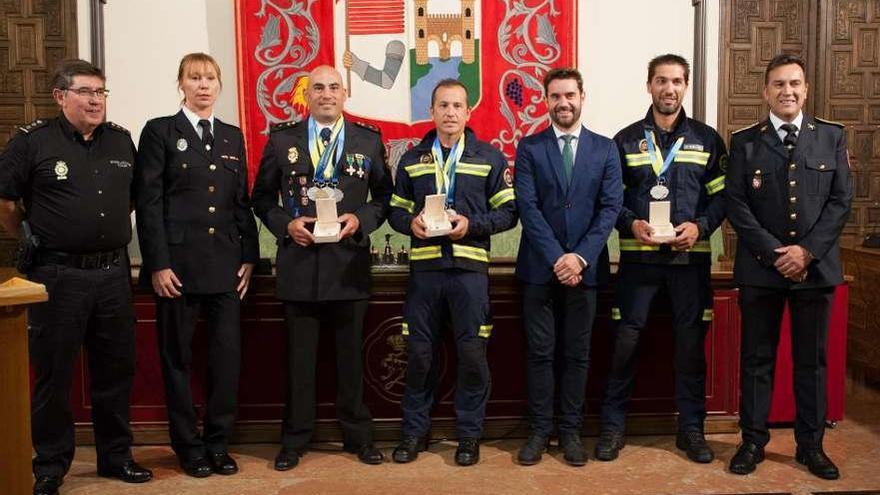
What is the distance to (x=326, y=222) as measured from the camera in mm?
3486

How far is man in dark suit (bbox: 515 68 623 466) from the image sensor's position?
3627mm

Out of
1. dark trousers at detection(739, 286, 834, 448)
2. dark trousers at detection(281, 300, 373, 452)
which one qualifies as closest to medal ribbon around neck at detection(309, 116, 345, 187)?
dark trousers at detection(281, 300, 373, 452)

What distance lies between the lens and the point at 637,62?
5.33m

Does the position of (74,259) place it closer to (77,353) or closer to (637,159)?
(77,353)

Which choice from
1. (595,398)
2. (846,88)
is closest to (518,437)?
(595,398)

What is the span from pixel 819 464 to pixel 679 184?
4.25 ft

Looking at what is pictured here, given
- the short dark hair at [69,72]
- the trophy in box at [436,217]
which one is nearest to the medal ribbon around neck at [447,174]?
the trophy in box at [436,217]

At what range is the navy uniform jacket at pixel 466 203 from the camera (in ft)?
11.8

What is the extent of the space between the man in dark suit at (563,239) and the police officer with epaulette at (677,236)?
121mm

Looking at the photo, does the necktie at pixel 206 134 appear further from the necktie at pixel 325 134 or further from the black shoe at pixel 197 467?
the black shoe at pixel 197 467

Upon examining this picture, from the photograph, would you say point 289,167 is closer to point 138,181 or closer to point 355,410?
point 138,181

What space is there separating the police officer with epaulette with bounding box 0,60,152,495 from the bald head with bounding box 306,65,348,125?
800 mm

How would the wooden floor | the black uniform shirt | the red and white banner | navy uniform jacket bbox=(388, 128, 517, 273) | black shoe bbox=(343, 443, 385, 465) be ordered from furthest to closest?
the red and white banner, black shoe bbox=(343, 443, 385, 465), navy uniform jacket bbox=(388, 128, 517, 273), the wooden floor, the black uniform shirt

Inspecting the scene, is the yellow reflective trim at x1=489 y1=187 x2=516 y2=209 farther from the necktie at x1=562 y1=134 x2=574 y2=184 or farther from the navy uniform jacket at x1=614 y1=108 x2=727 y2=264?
the navy uniform jacket at x1=614 y1=108 x2=727 y2=264
